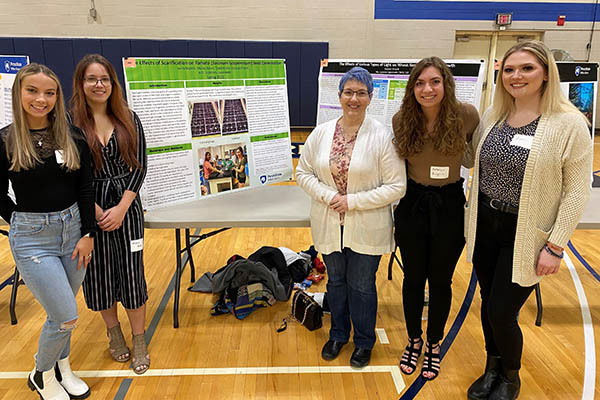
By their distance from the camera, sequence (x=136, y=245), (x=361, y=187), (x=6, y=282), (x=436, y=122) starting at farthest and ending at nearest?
(x=6, y=282) < (x=136, y=245) < (x=361, y=187) < (x=436, y=122)

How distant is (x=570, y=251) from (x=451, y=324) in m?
1.97

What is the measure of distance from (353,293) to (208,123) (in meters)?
1.37

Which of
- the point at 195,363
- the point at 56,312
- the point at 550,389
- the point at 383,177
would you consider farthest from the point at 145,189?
the point at 550,389

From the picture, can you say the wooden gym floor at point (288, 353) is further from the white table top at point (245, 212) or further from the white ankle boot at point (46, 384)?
the white table top at point (245, 212)

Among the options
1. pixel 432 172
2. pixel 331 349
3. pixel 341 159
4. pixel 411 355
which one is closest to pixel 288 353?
pixel 331 349

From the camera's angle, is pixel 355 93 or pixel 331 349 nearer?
pixel 355 93

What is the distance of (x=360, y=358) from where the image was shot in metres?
2.23

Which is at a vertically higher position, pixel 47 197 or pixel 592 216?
pixel 47 197

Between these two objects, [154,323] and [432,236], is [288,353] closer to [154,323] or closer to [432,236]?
[154,323]

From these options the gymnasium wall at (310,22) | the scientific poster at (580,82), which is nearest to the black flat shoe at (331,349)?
the scientific poster at (580,82)

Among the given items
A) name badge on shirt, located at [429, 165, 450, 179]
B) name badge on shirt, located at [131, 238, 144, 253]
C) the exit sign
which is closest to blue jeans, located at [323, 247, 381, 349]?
name badge on shirt, located at [429, 165, 450, 179]

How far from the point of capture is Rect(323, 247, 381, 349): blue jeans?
6.78ft

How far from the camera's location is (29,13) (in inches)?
332

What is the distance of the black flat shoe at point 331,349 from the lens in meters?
2.29
